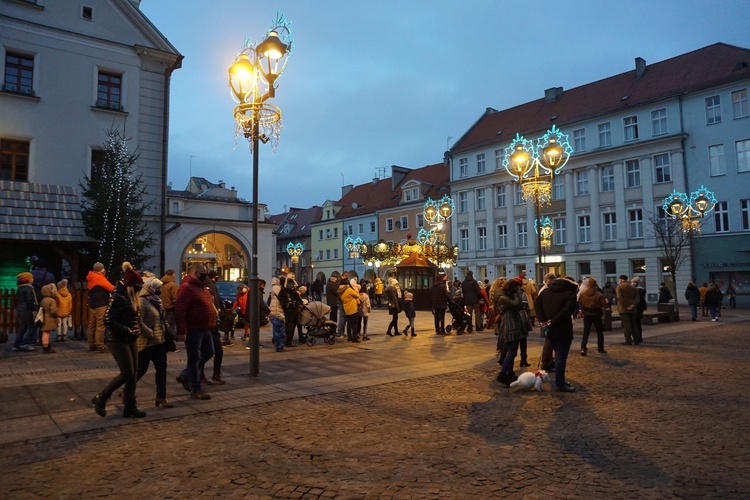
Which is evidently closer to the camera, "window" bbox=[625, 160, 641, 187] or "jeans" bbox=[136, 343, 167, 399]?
"jeans" bbox=[136, 343, 167, 399]

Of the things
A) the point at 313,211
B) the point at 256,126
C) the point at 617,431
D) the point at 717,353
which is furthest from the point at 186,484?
the point at 313,211

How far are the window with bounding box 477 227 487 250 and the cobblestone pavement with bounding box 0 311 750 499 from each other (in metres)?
41.4

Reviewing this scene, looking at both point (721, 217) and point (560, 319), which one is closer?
point (560, 319)

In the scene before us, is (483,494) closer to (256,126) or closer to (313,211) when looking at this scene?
(256,126)

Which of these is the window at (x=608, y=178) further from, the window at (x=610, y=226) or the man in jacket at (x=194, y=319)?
the man in jacket at (x=194, y=319)

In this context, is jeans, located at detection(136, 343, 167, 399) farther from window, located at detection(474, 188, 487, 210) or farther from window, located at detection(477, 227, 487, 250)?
window, located at detection(474, 188, 487, 210)

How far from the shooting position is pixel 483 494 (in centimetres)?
399

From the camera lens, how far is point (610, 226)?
136ft

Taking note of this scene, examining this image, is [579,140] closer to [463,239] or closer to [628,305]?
[463,239]

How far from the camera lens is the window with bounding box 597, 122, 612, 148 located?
1656 inches

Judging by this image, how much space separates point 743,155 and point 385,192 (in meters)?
39.8

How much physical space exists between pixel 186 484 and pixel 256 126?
7.09 metres

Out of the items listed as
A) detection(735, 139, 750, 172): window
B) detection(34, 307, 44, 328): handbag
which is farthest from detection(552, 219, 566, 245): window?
detection(34, 307, 44, 328): handbag

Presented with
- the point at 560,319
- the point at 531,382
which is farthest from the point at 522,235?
the point at 531,382
